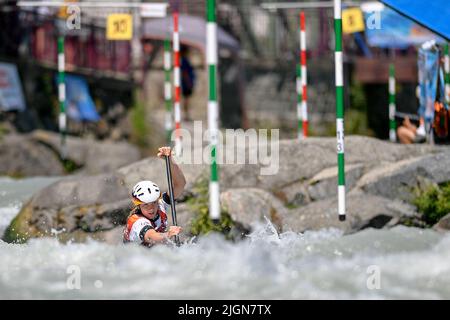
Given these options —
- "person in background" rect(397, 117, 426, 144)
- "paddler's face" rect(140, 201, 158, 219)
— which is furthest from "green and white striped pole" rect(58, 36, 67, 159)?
"paddler's face" rect(140, 201, 158, 219)

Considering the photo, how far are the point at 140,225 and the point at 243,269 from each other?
2.99ft

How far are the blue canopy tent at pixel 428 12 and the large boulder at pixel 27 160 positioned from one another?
7.63 meters

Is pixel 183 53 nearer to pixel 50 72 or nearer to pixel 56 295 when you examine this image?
pixel 50 72

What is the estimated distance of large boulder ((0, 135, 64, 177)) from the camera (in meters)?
16.1

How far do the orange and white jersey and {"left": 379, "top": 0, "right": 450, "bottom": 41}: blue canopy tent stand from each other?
291 cm

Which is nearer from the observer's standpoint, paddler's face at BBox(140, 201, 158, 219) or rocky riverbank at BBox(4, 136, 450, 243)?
paddler's face at BBox(140, 201, 158, 219)

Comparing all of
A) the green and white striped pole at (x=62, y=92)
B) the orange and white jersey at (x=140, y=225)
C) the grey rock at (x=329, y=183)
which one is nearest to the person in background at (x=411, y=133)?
the grey rock at (x=329, y=183)

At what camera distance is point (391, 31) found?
2059cm

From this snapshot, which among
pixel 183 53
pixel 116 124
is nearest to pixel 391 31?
pixel 183 53

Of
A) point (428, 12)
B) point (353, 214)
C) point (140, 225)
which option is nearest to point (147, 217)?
point (140, 225)

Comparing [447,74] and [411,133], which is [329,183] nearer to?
[447,74]

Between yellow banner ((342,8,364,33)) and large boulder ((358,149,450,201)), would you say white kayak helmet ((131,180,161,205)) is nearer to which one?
large boulder ((358,149,450,201))

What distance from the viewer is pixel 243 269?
7852mm
